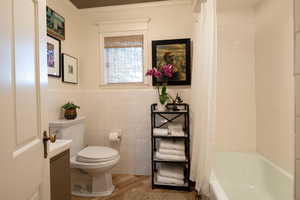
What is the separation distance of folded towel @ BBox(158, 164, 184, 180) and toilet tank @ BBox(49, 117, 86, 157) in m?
1.05

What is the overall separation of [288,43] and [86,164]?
2191 millimetres

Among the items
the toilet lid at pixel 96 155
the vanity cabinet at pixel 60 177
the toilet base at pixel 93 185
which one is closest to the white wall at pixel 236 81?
the toilet lid at pixel 96 155

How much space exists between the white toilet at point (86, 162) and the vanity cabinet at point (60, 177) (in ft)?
1.80

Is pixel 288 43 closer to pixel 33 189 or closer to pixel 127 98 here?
pixel 127 98

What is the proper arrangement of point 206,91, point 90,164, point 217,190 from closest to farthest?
point 217,190
point 206,91
point 90,164

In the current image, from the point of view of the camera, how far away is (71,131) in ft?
5.97

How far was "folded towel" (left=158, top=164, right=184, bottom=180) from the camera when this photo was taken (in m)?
1.87

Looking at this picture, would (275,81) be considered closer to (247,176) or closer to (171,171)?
(247,176)

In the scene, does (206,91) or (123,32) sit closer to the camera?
(206,91)

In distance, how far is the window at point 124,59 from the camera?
7.50ft

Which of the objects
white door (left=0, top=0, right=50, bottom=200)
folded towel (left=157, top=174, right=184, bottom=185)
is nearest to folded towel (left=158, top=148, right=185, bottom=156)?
folded towel (left=157, top=174, right=184, bottom=185)

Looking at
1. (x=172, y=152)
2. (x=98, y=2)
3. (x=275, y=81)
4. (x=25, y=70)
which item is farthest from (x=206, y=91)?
(x=98, y=2)

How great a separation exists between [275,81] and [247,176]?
1060mm

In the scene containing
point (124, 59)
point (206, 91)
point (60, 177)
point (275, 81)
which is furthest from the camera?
point (124, 59)
